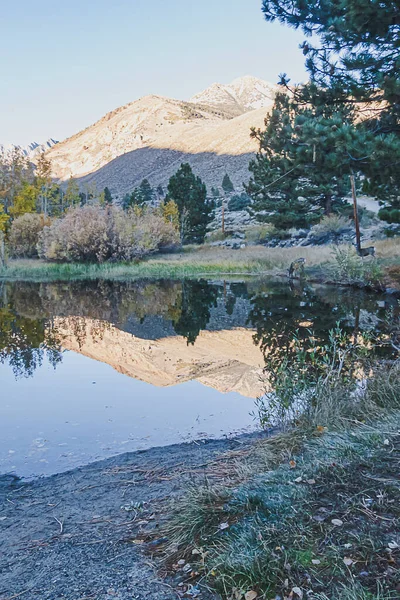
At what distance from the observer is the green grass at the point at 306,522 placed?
2773 millimetres

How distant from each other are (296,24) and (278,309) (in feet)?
28.1

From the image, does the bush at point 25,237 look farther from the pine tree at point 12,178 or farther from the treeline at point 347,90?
the treeline at point 347,90

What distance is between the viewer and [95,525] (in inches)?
155

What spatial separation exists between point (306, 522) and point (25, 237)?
130 ft

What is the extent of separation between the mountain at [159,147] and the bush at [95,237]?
56030mm

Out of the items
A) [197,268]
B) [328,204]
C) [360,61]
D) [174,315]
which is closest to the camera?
[360,61]

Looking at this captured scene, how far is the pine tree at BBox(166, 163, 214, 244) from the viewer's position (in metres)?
43.5

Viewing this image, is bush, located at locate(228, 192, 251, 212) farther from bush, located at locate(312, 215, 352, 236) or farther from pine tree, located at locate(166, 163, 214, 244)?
bush, located at locate(312, 215, 352, 236)

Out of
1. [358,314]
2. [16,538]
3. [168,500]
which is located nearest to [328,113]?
[358,314]

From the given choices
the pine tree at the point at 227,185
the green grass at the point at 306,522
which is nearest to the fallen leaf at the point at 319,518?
the green grass at the point at 306,522

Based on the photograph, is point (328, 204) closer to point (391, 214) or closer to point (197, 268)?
point (197, 268)

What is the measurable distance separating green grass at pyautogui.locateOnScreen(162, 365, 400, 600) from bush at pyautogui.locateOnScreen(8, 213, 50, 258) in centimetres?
3777

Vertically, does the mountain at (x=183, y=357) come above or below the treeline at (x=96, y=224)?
below

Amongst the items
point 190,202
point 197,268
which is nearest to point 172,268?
point 197,268
